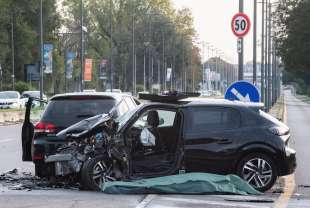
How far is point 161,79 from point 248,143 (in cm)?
10934

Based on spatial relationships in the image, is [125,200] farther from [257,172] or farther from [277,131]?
[277,131]

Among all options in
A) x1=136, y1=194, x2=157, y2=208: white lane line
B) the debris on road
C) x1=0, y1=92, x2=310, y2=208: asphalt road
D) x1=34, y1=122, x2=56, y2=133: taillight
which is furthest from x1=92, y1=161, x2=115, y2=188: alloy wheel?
x1=34, y1=122, x2=56, y2=133: taillight

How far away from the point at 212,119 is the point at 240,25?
751 cm

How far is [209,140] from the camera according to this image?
36.8 feet

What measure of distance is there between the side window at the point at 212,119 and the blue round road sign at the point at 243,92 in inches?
181

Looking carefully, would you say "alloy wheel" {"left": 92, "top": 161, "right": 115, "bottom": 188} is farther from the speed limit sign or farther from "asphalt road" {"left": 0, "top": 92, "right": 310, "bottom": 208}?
the speed limit sign

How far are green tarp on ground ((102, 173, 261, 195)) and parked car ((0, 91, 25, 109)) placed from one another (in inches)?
1676

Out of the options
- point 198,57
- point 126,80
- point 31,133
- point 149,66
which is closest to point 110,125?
point 31,133

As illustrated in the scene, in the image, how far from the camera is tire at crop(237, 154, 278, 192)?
1126 cm

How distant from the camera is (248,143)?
36.9ft

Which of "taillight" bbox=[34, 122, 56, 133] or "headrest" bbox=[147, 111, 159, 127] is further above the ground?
"headrest" bbox=[147, 111, 159, 127]

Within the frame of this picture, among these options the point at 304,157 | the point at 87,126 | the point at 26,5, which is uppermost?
the point at 26,5

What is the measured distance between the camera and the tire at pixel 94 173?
11.1 metres

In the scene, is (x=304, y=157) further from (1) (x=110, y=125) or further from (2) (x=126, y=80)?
(2) (x=126, y=80)
